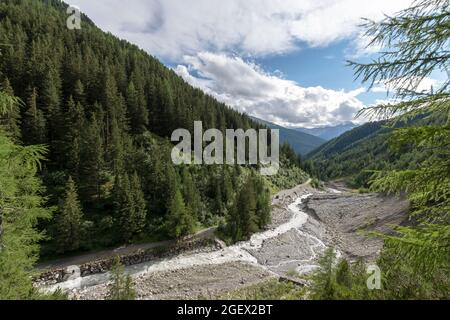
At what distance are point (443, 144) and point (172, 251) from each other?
3600 cm

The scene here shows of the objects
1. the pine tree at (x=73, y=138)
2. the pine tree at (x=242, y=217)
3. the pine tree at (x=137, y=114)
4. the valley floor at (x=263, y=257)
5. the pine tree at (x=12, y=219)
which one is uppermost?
the pine tree at (x=137, y=114)

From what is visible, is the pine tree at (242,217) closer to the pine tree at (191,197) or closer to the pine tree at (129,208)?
the pine tree at (191,197)

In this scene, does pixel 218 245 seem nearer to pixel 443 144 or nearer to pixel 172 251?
pixel 172 251

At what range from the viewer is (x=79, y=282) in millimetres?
28422

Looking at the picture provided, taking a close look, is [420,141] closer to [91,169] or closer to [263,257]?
[263,257]

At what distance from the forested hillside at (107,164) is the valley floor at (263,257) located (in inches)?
207

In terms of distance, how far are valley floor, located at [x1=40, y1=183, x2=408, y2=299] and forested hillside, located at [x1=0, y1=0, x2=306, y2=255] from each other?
5264 mm

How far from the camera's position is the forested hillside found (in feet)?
124

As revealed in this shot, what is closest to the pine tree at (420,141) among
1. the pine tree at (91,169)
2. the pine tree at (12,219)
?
the pine tree at (12,219)

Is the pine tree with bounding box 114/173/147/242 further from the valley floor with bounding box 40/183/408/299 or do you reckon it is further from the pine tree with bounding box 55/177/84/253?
the valley floor with bounding box 40/183/408/299

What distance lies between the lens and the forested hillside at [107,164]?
37.8m

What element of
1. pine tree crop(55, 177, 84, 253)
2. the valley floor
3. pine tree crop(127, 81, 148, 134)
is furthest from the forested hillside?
the valley floor

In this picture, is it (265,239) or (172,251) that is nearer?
(172,251)
